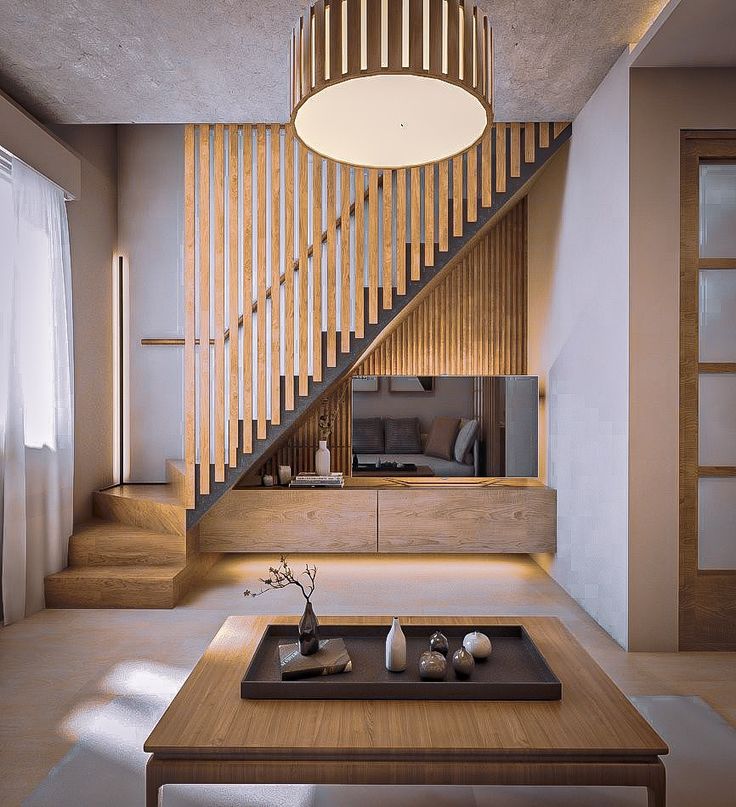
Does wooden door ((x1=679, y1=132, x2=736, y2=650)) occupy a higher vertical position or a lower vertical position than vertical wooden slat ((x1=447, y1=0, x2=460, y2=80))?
lower

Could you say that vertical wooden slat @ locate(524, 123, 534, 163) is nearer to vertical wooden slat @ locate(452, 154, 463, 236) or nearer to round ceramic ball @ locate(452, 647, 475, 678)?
vertical wooden slat @ locate(452, 154, 463, 236)

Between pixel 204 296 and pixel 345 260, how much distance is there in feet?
2.76

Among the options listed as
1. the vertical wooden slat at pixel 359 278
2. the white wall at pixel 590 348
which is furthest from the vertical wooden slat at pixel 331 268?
the white wall at pixel 590 348

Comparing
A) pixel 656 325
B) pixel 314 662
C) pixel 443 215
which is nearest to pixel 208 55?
pixel 443 215

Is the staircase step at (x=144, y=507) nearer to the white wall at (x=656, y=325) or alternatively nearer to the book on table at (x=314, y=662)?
the book on table at (x=314, y=662)

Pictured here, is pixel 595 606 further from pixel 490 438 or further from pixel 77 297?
pixel 77 297

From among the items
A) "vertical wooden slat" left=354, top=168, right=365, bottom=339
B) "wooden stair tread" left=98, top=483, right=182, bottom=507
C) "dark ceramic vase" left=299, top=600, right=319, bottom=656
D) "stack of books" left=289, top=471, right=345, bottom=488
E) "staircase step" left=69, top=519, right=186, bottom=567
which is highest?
"vertical wooden slat" left=354, top=168, right=365, bottom=339

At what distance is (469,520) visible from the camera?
460 cm

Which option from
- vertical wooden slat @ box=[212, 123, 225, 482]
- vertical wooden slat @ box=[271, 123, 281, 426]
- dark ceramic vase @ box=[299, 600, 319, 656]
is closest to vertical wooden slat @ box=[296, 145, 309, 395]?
vertical wooden slat @ box=[271, 123, 281, 426]

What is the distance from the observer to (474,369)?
17.7ft

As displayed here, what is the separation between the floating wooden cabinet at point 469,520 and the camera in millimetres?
4574

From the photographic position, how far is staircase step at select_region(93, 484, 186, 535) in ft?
13.9

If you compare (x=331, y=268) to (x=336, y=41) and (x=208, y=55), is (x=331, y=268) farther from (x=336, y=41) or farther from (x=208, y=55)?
(x=336, y=41)

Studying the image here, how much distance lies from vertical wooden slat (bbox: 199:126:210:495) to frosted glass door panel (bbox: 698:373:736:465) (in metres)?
2.58
